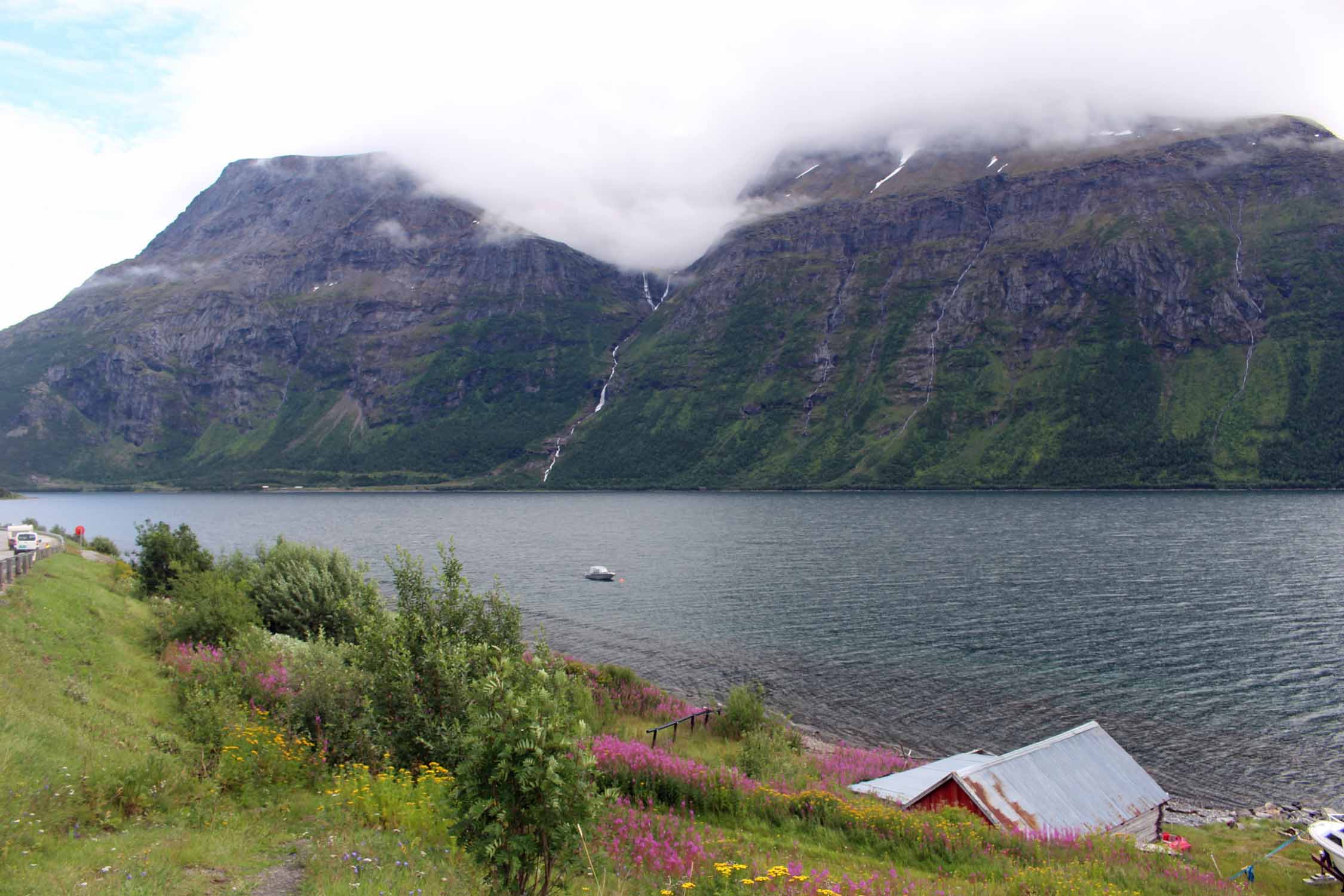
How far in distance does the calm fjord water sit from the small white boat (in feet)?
33.0

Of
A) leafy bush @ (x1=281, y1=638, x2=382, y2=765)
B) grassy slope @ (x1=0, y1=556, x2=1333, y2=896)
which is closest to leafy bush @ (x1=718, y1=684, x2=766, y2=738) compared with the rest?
grassy slope @ (x1=0, y1=556, x2=1333, y2=896)

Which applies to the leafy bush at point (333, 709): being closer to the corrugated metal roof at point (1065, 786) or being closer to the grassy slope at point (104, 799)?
the grassy slope at point (104, 799)

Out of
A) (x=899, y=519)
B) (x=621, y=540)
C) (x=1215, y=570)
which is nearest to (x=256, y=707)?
(x=1215, y=570)

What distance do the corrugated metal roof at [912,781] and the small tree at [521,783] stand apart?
17045mm

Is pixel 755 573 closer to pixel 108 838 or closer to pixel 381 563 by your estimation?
pixel 381 563

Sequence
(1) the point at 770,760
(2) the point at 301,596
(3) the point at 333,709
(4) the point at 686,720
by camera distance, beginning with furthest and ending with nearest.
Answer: (4) the point at 686,720 < (2) the point at 301,596 < (1) the point at 770,760 < (3) the point at 333,709

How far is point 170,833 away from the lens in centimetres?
1210

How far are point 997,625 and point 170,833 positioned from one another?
59197mm

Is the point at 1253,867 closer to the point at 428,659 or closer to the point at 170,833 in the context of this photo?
the point at 428,659

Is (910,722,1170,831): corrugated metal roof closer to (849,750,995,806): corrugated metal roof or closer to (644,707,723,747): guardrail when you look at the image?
(849,750,995,806): corrugated metal roof

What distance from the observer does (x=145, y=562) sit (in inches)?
1673

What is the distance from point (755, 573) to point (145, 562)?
Answer: 60909 mm

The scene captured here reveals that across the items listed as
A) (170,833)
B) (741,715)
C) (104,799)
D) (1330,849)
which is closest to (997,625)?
(741,715)

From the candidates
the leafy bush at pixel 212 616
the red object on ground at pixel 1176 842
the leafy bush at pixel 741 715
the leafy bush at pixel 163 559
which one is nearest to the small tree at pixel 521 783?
the red object on ground at pixel 1176 842
